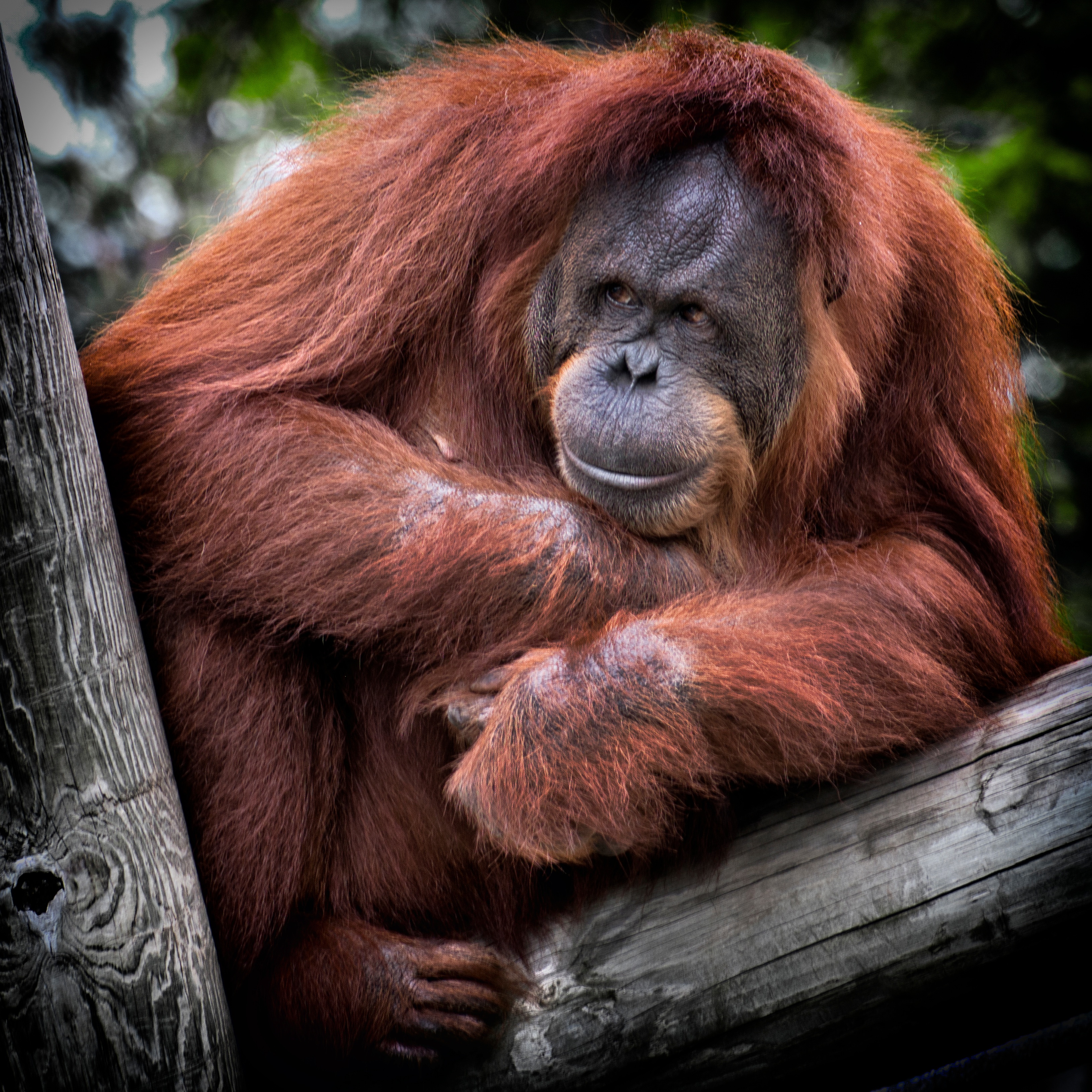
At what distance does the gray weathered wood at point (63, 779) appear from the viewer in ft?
4.16

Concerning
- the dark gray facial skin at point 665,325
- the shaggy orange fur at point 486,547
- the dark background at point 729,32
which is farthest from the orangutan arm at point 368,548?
the dark background at point 729,32

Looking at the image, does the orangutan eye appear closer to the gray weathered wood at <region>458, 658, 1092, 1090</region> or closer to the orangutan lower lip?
the orangutan lower lip

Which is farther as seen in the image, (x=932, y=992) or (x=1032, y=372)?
(x=1032, y=372)

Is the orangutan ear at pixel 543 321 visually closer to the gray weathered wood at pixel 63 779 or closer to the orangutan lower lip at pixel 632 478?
the orangutan lower lip at pixel 632 478

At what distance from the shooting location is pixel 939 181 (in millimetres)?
2008

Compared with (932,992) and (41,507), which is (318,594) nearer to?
(41,507)

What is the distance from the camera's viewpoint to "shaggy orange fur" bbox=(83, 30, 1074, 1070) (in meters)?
1.55

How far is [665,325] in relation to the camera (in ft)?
5.49

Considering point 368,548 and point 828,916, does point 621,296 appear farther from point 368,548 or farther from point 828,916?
point 828,916

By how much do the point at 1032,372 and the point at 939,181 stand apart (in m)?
1.76

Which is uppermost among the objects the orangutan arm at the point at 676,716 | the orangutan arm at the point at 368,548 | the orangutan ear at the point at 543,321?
the orangutan ear at the point at 543,321

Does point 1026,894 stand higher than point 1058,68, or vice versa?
point 1058,68

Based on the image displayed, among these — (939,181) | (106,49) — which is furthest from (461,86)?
(106,49)

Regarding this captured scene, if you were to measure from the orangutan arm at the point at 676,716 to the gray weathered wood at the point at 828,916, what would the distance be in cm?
8
